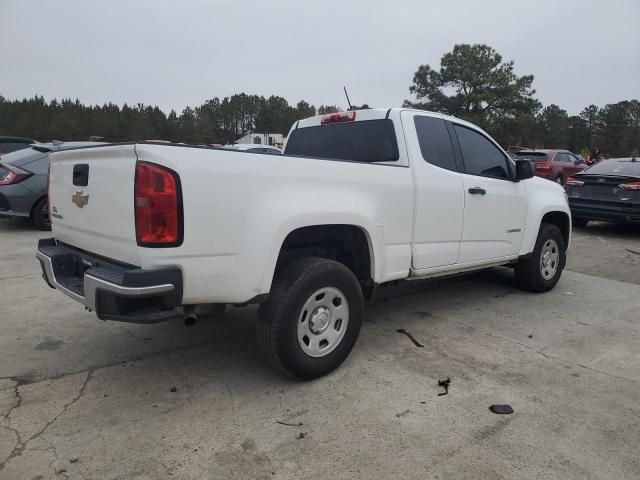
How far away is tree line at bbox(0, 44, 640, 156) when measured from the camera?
157 feet

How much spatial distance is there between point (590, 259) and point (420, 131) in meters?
4.94

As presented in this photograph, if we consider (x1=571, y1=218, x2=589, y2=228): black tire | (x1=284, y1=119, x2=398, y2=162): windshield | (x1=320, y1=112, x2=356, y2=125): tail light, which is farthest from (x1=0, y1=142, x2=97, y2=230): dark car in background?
(x1=571, y1=218, x2=589, y2=228): black tire

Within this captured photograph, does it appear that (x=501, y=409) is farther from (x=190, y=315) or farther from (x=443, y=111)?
(x=443, y=111)

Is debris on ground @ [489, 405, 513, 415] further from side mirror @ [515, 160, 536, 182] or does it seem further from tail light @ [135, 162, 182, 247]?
side mirror @ [515, 160, 536, 182]

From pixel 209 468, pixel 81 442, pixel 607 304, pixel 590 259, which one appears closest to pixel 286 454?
pixel 209 468

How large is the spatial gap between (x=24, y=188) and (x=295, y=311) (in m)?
7.03

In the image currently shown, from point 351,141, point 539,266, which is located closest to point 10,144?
point 351,141

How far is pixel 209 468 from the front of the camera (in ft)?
7.47

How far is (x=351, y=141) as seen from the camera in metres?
4.12

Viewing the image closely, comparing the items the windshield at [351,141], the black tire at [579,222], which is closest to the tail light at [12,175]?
the windshield at [351,141]

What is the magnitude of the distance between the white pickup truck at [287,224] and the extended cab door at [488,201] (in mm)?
18

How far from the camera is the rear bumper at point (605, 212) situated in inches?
335

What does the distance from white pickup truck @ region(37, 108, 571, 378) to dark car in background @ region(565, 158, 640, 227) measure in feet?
17.5

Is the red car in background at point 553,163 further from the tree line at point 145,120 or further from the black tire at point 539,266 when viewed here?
the tree line at point 145,120
